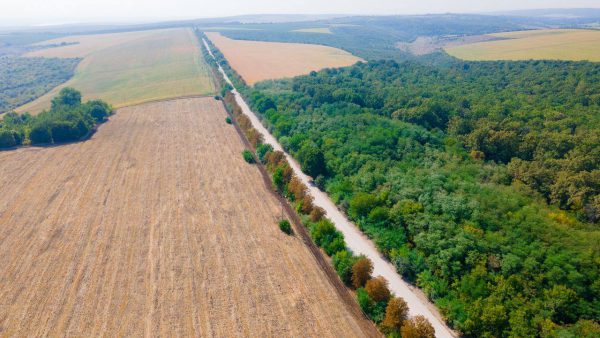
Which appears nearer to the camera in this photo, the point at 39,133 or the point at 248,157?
the point at 248,157

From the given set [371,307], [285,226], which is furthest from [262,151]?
[371,307]

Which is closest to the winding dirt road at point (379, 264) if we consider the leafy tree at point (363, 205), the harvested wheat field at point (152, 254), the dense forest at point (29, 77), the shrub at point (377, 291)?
the leafy tree at point (363, 205)

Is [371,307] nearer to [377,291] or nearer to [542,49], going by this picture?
[377,291]

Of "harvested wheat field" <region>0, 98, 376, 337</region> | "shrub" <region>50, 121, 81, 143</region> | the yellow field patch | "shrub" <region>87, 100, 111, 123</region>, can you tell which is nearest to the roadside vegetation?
"harvested wheat field" <region>0, 98, 376, 337</region>

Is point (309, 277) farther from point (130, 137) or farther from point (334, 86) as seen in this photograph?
point (334, 86)

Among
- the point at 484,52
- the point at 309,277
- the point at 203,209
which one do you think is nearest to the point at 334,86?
the point at 203,209
